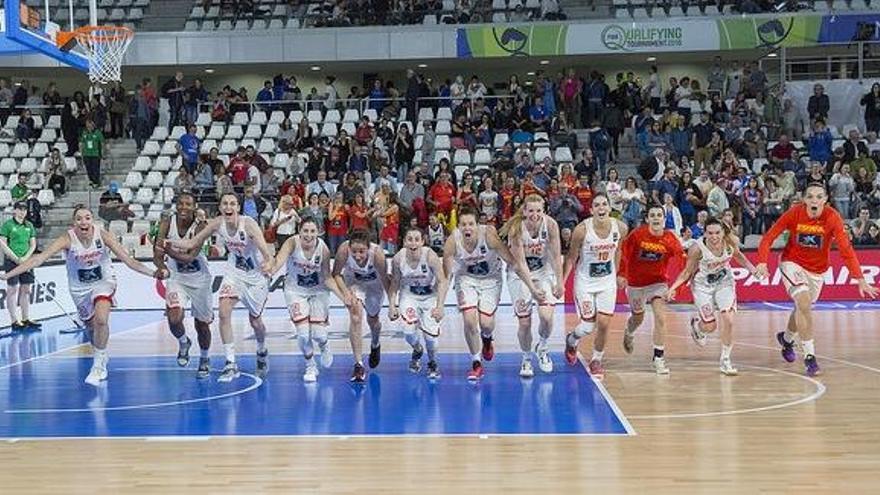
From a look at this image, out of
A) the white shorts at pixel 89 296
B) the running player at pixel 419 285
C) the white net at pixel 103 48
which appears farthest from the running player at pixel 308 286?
the white net at pixel 103 48

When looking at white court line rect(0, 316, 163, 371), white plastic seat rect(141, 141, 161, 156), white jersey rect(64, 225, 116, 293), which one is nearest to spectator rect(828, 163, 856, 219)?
white court line rect(0, 316, 163, 371)

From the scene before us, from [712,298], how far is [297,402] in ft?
16.8

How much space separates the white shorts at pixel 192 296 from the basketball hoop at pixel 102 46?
5.22 meters

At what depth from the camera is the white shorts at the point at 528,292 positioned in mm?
13609

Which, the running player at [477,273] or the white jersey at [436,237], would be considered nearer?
the running player at [477,273]

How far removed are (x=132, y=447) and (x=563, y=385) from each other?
5023 millimetres

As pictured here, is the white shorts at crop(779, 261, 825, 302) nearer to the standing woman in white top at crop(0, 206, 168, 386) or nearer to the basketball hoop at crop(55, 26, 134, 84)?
the standing woman in white top at crop(0, 206, 168, 386)

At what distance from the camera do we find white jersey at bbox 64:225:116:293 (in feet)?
44.9

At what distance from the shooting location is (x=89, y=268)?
1371cm

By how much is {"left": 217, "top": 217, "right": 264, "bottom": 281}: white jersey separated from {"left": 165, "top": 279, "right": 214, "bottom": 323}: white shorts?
1.65 feet

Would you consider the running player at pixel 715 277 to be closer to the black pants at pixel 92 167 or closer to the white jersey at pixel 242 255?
the white jersey at pixel 242 255

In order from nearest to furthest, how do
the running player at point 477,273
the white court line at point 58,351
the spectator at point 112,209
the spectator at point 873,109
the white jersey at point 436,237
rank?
the running player at point 477,273, the white court line at point 58,351, the white jersey at point 436,237, the spectator at point 112,209, the spectator at point 873,109

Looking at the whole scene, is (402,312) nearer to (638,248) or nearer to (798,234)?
(638,248)

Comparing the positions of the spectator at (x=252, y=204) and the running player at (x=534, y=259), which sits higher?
the spectator at (x=252, y=204)
